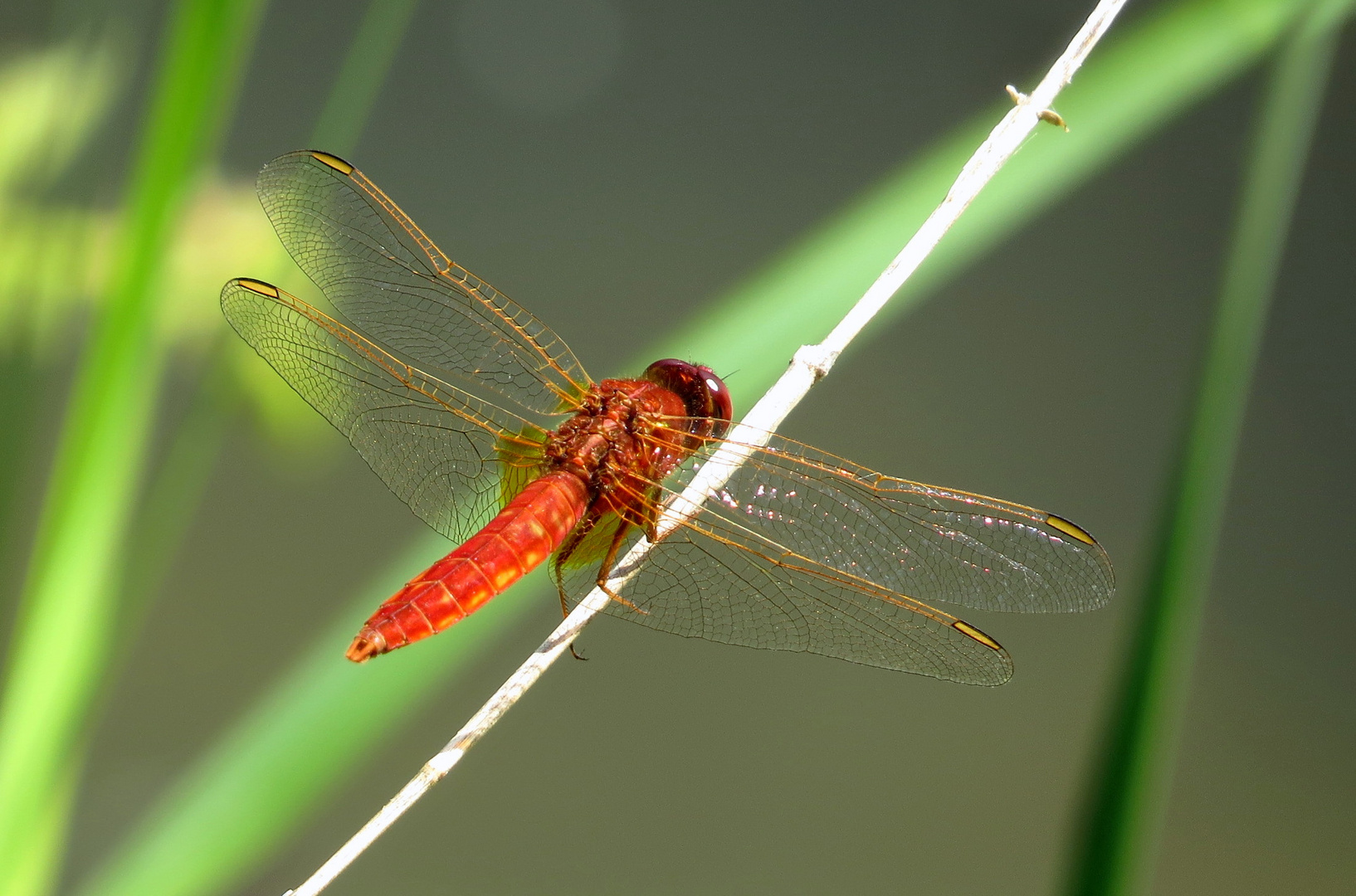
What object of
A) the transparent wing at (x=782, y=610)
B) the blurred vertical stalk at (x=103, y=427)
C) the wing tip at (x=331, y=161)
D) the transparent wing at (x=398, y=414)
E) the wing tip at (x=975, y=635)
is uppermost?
the wing tip at (x=331, y=161)

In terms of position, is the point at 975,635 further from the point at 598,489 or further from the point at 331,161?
the point at 331,161

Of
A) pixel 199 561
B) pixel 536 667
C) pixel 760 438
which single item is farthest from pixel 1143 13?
pixel 199 561

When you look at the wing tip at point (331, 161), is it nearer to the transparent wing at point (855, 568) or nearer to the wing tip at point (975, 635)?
the transparent wing at point (855, 568)

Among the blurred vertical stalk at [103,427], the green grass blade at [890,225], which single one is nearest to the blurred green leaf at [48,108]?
the blurred vertical stalk at [103,427]

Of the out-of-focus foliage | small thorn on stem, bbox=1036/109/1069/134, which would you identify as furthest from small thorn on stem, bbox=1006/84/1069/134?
the out-of-focus foliage

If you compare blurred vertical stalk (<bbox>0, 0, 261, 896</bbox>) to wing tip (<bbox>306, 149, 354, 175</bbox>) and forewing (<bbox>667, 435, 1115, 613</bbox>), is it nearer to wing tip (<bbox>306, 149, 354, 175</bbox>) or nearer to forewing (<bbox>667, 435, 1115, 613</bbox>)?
wing tip (<bbox>306, 149, 354, 175</bbox>)

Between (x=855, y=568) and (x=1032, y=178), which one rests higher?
(x=1032, y=178)

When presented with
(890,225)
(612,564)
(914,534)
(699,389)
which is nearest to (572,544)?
(612,564)
